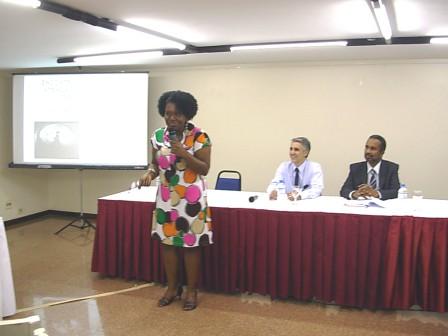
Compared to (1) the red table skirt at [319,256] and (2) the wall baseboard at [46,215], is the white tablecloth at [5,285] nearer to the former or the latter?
(1) the red table skirt at [319,256]

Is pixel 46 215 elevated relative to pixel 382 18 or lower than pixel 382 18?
lower

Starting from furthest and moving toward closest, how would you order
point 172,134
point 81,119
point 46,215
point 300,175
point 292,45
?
point 46,215
point 81,119
point 292,45
point 300,175
point 172,134

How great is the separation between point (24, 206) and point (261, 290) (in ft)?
13.5

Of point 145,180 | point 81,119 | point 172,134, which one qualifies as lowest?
point 145,180

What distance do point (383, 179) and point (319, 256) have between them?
3.46 feet

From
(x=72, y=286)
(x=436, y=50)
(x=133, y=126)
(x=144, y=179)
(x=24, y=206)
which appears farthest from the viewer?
(x=24, y=206)

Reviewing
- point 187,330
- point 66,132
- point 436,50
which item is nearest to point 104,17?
point 187,330

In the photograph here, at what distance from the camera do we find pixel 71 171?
20.2 feet

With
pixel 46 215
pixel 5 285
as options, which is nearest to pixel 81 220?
pixel 46 215

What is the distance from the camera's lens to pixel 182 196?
2914mm

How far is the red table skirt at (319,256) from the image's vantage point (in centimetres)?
287

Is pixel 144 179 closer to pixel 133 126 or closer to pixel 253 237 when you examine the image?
pixel 253 237

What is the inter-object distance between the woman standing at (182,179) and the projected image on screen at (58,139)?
9.25 feet

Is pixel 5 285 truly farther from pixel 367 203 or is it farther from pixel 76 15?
pixel 367 203
